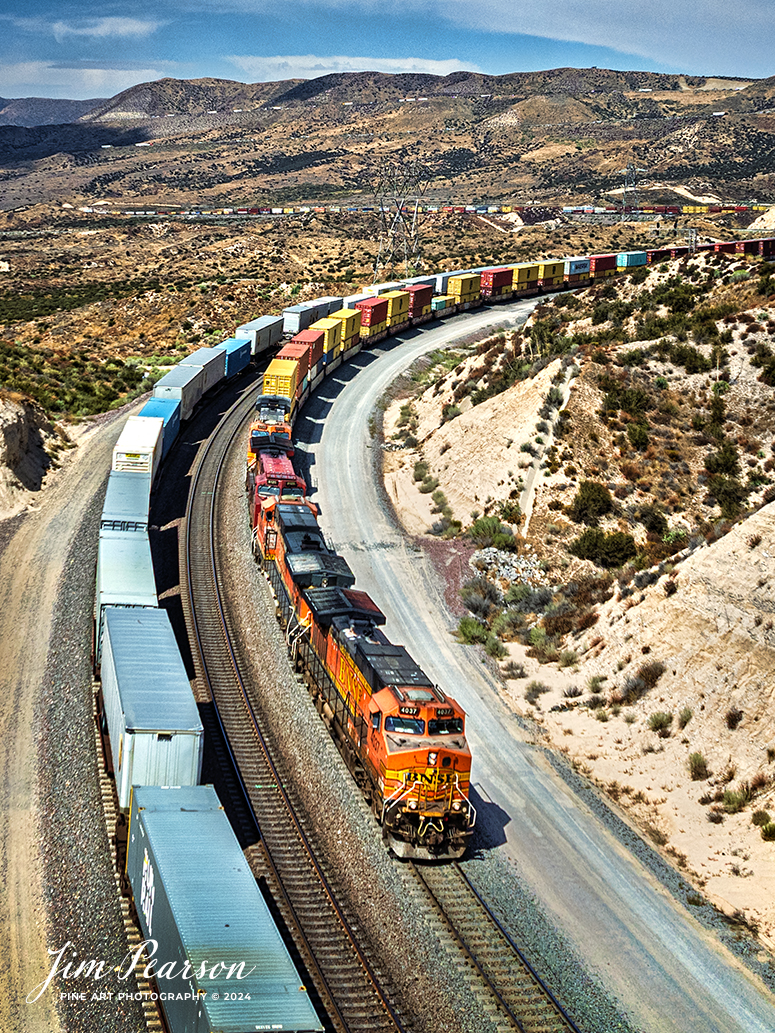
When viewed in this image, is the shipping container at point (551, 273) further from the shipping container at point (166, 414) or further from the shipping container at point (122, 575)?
the shipping container at point (122, 575)

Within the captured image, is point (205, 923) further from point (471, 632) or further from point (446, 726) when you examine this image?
point (471, 632)

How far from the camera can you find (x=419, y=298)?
9138 centimetres

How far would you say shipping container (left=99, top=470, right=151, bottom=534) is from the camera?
3788cm

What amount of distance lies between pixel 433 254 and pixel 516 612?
113 meters

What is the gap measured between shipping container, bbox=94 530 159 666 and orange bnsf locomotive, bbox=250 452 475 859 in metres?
5.46

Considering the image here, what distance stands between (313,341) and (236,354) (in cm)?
851

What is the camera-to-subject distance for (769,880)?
22953mm

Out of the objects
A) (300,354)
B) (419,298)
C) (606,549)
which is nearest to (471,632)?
(606,549)

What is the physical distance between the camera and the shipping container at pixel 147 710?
875 inches

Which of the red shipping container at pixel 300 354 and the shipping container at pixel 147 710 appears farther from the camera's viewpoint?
the red shipping container at pixel 300 354

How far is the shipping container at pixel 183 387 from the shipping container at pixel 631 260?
63.3 m

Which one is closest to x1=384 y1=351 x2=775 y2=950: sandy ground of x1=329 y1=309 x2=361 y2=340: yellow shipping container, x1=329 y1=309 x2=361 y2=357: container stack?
x1=329 y1=309 x2=361 y2=340: yellow shipping container

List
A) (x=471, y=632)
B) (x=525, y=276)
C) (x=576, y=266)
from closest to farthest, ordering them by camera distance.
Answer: (x=471, y=632), (x=525, y=276), (x=576, y=266)

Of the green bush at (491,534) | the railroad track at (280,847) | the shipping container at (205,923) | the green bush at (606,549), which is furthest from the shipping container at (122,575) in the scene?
the green bush at (606,549)
